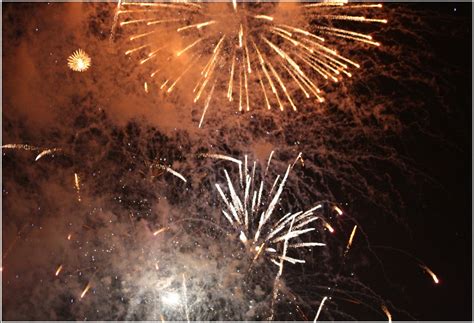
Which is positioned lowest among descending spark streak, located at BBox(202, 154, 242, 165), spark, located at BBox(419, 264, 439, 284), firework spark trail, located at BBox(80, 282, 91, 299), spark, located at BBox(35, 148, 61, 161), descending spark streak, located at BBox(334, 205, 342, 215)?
spark, located at BBox(419, 264, 439, 284)

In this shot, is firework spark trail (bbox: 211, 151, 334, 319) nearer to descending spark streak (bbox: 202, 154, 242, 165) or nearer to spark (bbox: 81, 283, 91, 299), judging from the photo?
descending spark streak (bbox: 202, 154, 242, 165)

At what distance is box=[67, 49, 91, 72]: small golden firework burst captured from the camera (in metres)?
5.06

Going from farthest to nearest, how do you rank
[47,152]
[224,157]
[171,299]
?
1. [171,299]
2. [47,152]
3. [224,157]

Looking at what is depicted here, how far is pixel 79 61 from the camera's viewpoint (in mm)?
5086

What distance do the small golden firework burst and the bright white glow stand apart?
2650mm

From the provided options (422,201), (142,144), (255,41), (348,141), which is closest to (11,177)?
(142,144)

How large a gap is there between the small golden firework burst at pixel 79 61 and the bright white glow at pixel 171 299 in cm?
265

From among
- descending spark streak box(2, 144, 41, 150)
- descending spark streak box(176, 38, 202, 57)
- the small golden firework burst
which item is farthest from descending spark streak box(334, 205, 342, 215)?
descending spark streak box(2, 144, 41, 150)

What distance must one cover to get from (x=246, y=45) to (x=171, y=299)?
2.94m

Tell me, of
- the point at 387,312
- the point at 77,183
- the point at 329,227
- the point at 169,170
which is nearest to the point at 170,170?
the point at 169,170

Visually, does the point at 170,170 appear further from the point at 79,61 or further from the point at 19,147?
the point at 19,147

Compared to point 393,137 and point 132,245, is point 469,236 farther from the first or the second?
point 132,245

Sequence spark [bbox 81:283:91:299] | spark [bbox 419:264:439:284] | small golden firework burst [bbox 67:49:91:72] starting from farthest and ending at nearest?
spark [bbox 419:264:439:284]
spark [bbox 81:283:91:299]
small golden firework burst [bbox 67:49:91:72]

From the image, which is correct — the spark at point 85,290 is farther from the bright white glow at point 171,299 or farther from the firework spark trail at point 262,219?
the firework spark trail at point 262,219
